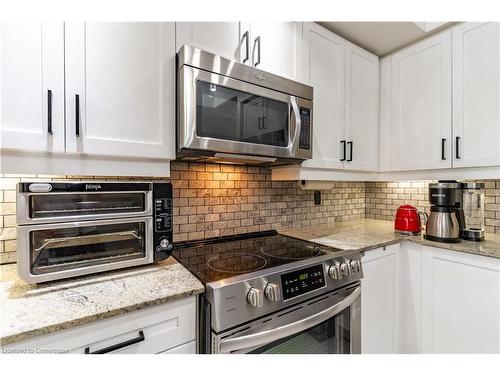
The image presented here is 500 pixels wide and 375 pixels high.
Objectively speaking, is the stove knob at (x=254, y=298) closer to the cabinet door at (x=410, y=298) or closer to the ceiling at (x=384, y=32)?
the cabinet door at (x=410, y=298)

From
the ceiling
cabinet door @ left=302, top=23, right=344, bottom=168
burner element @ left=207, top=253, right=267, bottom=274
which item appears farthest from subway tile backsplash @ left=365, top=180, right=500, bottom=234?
burner element @ left=207, top=253, right=267, bottom=274

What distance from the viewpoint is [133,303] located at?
0.78 metres

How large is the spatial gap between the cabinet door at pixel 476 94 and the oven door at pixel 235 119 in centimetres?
98

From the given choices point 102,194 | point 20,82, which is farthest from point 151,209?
point 20,82

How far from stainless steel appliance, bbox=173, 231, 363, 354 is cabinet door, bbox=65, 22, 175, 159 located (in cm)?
58

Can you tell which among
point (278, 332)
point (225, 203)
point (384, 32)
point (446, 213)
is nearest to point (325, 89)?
point (384, 32)

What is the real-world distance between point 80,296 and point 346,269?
3.64 ft

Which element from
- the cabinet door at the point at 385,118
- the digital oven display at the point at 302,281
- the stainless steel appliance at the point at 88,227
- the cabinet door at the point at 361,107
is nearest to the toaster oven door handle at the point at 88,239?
the stainless steel appliance at the point at 88,227

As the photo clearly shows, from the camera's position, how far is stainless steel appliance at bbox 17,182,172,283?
0.83 meters

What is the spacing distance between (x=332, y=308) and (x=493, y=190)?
4.91ft

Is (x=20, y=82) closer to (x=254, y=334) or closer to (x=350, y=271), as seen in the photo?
(x=254, y=334)

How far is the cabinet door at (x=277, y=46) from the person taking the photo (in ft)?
4.29

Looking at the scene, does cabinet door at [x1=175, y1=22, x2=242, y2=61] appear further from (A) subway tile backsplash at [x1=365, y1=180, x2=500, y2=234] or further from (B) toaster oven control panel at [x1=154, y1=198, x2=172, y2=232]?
(A) subway tile backsplash at [x1=365, y1=180, x2=500, y2=234]

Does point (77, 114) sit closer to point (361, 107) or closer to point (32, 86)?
point (32, 86)
